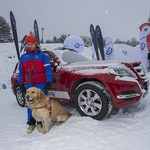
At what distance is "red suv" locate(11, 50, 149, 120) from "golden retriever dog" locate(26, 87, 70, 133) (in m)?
0.68

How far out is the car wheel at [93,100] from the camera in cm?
563

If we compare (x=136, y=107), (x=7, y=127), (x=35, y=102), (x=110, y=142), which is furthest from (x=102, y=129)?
(x=7, y=127)

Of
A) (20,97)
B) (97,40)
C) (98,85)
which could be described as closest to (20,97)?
(20,97)

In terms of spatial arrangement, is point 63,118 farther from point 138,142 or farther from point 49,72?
point 138,142

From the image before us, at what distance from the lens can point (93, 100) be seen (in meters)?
5.81

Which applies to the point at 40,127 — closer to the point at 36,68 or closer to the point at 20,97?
the point at 36,68

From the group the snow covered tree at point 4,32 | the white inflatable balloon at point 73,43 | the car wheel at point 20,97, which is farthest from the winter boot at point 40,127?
the snow covered tree at point 4,32

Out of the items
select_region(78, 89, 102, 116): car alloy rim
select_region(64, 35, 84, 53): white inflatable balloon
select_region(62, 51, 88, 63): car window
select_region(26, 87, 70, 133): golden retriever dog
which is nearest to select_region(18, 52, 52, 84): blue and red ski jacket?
select_region(26, 87, 70, 133): golden retriever dog

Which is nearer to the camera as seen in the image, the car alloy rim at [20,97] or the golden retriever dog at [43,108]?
the golden retriever dog at [43,108]

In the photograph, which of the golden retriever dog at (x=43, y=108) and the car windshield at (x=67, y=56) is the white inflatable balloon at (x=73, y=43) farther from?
the golden retriever dog at (x=43, y=108)

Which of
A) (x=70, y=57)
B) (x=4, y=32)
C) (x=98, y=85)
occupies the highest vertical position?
(x=4, y=32)

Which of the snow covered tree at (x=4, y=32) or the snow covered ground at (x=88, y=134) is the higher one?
the snow covered tree at (x=4, y=32)

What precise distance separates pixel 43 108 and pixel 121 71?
1874mm

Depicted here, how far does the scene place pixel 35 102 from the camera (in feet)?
16.9
